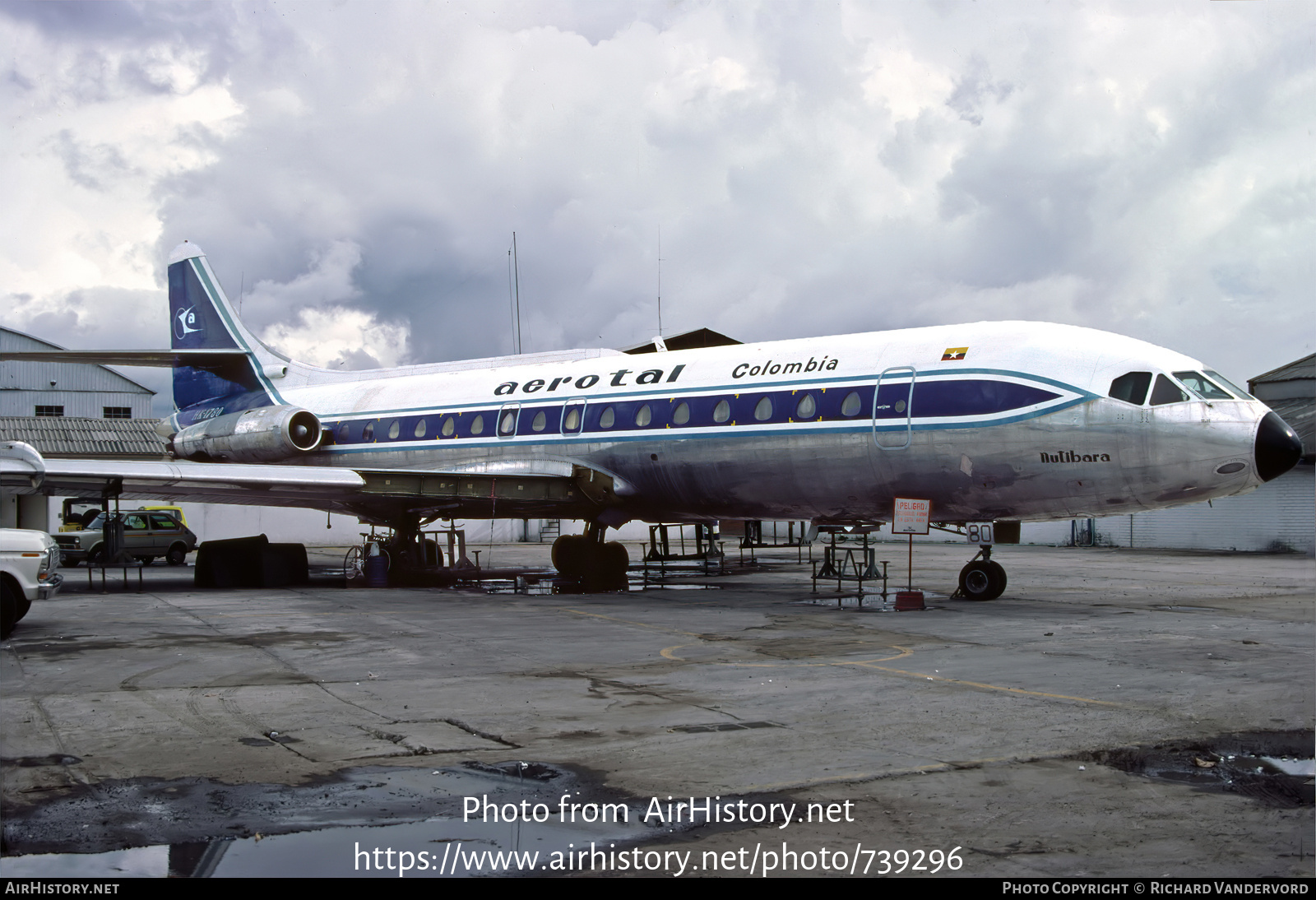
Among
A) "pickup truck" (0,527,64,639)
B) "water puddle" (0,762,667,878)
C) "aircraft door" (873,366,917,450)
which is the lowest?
"water puddle" (0,762,667,878)

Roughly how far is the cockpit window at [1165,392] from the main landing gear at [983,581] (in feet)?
12.3

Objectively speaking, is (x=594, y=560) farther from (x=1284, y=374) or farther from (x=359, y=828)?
(x=1284, y=374)

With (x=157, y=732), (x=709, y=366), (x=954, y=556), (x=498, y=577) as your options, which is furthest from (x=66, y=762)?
(x=954, y=556)

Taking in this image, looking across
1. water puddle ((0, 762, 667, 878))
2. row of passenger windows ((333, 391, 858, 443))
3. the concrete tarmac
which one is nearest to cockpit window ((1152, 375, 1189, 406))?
the concrete tarmac

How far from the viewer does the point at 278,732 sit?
24.8 ft

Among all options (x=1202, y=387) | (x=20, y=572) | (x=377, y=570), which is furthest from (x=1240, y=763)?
(x=377, y=570)

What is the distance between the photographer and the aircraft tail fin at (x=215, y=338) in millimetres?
29078

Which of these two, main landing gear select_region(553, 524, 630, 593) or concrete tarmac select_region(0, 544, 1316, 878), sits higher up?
main landing gear select_region(553, 524, 630, 593)

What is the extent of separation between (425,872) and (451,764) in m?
1.86

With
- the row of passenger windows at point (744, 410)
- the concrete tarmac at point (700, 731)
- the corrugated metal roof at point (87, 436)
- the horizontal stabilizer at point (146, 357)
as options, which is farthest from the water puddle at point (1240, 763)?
the corrugated metal roof at point (87, 436)

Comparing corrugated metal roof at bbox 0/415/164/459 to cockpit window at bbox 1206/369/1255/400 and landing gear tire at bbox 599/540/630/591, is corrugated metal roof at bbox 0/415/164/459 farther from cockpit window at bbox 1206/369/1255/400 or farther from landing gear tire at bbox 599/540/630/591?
cockpit window at bbox 1206/369/1255/400

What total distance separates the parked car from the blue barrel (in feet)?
48.5

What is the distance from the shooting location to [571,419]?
21.0m

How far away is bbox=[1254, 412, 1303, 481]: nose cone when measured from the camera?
1426cm
